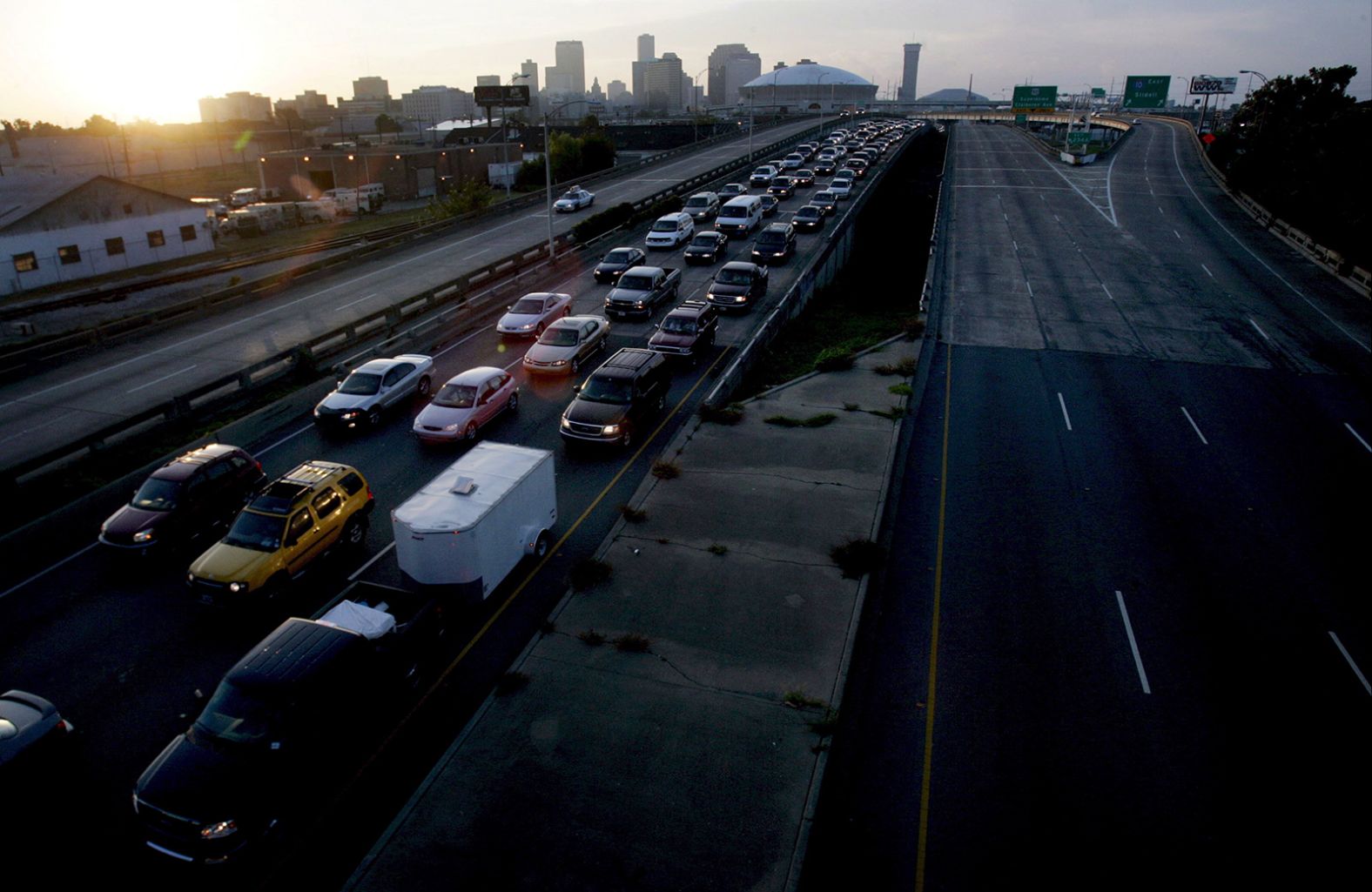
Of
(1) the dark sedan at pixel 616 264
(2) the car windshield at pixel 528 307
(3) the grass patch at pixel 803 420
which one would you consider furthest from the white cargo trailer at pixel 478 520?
(1) the dark sedan at pixel 616 264

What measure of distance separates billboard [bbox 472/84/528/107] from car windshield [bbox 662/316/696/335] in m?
100.0

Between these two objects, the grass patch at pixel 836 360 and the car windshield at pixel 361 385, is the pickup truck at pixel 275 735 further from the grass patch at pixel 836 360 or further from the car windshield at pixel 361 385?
the grass patch at pixel 836 360

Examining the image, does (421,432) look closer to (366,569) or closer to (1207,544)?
(366,569)

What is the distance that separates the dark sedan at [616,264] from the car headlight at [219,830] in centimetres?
3139

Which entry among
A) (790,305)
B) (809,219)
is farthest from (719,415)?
(809,219)

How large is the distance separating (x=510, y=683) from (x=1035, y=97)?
129794 mm

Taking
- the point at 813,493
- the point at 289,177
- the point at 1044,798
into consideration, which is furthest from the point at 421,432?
the point at 289,177

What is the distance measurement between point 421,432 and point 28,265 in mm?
43418

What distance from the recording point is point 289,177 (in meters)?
94.8

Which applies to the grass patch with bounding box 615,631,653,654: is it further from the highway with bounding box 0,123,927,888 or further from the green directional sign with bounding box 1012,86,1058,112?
the green directional sign with bounding box 1012,86,1058,112

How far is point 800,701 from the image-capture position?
36.9 feet

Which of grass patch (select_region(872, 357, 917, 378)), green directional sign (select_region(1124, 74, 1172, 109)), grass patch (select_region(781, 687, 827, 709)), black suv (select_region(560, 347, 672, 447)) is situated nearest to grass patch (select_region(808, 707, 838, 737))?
grass patch (select_region(781, 687, 827, 709))

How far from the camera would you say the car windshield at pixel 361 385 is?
841 inches

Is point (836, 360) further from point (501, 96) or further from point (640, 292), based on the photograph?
point (501, 96)
